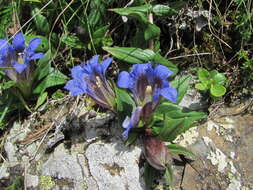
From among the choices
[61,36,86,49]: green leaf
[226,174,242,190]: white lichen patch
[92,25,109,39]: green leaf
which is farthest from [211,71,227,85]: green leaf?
[61,36,86,49]: green leaf

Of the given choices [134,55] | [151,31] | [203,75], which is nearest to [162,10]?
[151,31]

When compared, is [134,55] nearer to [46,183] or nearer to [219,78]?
[219,78]

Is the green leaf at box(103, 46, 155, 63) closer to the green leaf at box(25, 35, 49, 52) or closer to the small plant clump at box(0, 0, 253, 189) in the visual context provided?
the small plant clump at box(0, 0, 253, 189)

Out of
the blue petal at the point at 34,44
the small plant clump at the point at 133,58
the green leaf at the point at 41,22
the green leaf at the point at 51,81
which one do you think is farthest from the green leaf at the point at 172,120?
the green leaf at the point at 41,22

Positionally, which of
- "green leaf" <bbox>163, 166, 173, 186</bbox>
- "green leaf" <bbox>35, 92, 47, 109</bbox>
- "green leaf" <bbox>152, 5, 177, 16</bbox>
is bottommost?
"green leaf" <bbox>163, 166, 173, 186</bbox>

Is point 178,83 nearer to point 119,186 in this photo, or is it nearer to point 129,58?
point 129,58

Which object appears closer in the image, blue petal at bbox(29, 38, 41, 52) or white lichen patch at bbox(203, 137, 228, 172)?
white lichen patch at bbox(203, 137, 228, 172)

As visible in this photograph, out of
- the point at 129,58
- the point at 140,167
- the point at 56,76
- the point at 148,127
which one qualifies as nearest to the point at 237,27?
the point at 129,58

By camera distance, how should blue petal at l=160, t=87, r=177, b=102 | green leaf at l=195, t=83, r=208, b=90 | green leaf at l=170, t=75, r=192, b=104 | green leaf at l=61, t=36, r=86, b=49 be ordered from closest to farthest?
blue petal at l=160, t=87, r=177, b=102, green leaf at l=170, t=75, r=192, b=104, green leaf at l=195, t=83, r=208, b=90, green leaf at l=61, t=36, r=86, b=49
